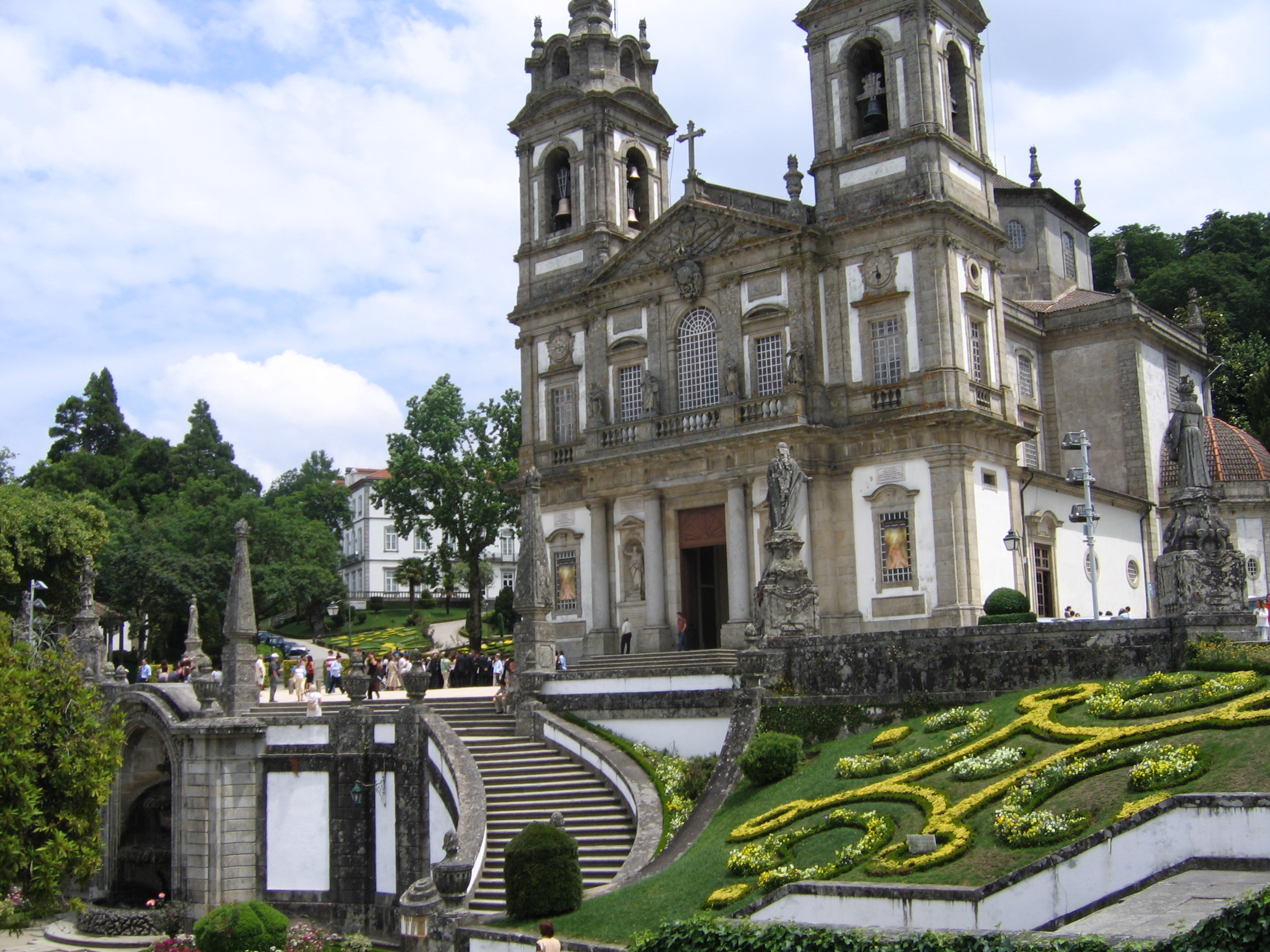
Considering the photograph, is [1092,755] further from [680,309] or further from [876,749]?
[680,309]

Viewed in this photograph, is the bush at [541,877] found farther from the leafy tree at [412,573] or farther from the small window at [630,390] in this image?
the leafy tree at [412,573]

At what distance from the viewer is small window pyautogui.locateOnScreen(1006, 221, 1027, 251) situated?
44656 mm

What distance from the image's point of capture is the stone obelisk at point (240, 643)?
90.4 feet

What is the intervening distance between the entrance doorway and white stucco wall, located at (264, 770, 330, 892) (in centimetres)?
1117

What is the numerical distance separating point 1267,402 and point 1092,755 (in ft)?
123

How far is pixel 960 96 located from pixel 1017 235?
10993mm

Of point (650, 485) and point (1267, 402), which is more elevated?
point (1267, 402)

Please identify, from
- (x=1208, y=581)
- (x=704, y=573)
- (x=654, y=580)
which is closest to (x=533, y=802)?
(x=1208, y=581)

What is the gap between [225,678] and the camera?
28000 millimetres

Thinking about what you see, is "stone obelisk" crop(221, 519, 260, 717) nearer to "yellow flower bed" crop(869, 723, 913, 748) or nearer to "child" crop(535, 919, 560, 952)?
"yellow flower bed" crop(869, 723, 913, 748)

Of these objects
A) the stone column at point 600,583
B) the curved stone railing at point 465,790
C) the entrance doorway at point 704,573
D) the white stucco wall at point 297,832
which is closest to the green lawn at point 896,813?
the curved stone railing at point 465,790

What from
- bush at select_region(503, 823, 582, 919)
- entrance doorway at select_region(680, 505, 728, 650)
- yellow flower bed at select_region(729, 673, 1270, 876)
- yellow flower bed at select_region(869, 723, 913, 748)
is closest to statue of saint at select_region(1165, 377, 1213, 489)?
yellow flower bed at select_region(729, 673, 1270, 876)

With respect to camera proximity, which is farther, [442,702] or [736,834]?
[442,702]

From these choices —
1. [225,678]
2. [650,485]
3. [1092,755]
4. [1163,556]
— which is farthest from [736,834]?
[650,485]
